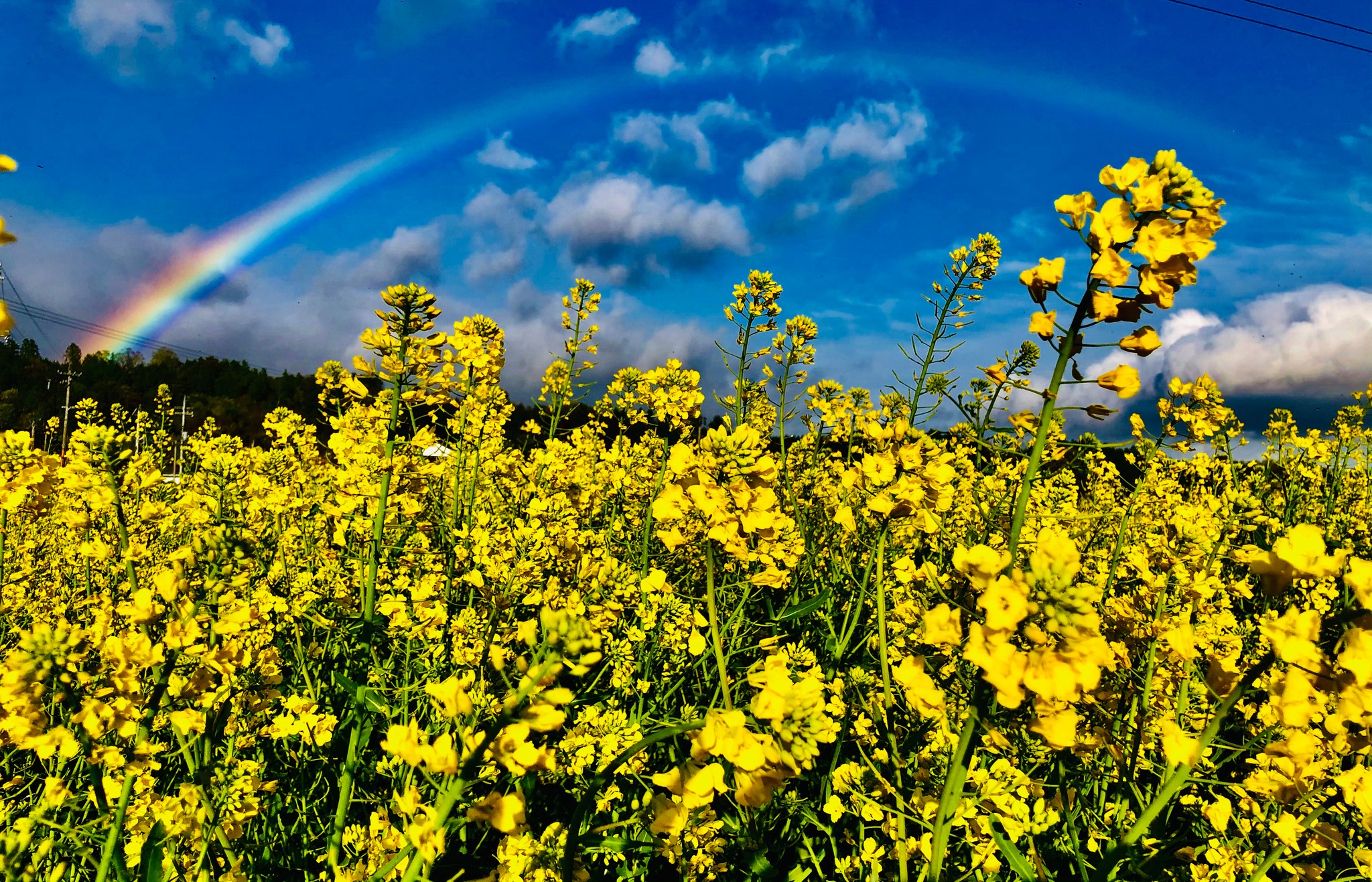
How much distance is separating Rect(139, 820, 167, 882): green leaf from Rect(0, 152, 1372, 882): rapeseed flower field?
0.06 ft

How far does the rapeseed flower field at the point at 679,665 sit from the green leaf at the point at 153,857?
0.02 meters

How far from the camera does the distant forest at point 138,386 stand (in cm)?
2893

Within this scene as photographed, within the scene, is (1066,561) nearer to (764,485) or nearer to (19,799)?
(764,485)

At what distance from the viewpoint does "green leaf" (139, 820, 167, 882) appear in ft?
5.00

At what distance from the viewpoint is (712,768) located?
57.4 inches

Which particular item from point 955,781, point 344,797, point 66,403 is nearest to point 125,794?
point 344,797

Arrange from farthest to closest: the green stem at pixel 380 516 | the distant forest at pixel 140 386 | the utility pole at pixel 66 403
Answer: the distant forest at pixel 140 386
the utility pole at pixel 66 403
the green stem at pixel 380 516

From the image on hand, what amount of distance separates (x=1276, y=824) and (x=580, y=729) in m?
2.40

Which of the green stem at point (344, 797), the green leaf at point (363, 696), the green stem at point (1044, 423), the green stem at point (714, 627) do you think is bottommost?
the green stem at point (344, 797)

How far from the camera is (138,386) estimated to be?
38844mm

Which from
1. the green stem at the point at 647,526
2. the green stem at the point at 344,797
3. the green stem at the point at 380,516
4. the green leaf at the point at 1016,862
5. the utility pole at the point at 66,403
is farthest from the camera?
the utility pole at the point at 66,403

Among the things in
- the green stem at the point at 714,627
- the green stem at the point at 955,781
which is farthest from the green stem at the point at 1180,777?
the green stem at the point at 714,627

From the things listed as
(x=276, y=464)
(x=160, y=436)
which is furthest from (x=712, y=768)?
(x=160, y=436)

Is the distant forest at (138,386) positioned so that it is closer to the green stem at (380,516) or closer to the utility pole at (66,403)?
the utility pole at (66,403)
